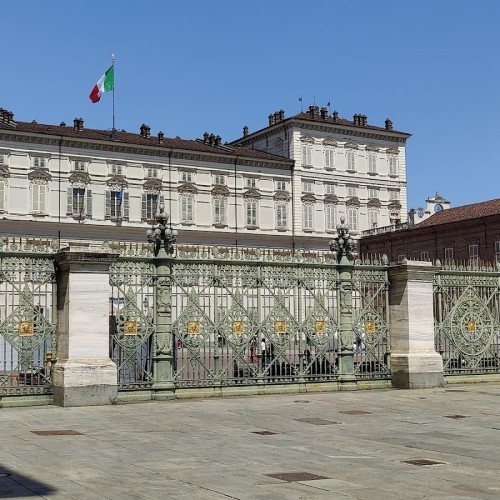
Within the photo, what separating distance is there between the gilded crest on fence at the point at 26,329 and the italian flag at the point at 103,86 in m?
38.4

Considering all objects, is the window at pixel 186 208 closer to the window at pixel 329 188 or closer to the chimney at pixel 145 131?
the chimney at pixel 145 131

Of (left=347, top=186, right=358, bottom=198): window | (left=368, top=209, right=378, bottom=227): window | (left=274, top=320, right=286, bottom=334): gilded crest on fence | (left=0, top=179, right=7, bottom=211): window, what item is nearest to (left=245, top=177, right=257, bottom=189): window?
(left=347, top=186, right=358, bottom=198): window

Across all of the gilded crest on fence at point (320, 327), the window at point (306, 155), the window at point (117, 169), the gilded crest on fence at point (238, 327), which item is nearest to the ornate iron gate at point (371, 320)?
the gilded crest on fence at point (320, 327)

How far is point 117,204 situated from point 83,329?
46173 millimetres

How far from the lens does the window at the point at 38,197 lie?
193 feet

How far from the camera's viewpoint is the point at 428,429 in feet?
43.5

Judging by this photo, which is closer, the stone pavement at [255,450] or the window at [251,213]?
the stone pavement at [255,450]

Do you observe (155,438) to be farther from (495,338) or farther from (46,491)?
(495,338)

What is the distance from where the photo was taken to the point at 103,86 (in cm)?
5334

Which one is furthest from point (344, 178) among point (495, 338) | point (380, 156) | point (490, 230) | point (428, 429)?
point (428, 429)

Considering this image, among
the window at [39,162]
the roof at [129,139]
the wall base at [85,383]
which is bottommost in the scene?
the wall base at [85,383]

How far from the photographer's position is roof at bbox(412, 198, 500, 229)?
65.7 m

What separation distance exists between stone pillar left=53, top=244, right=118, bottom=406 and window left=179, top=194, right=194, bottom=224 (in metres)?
47.8

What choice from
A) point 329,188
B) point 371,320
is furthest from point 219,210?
point 371,320
